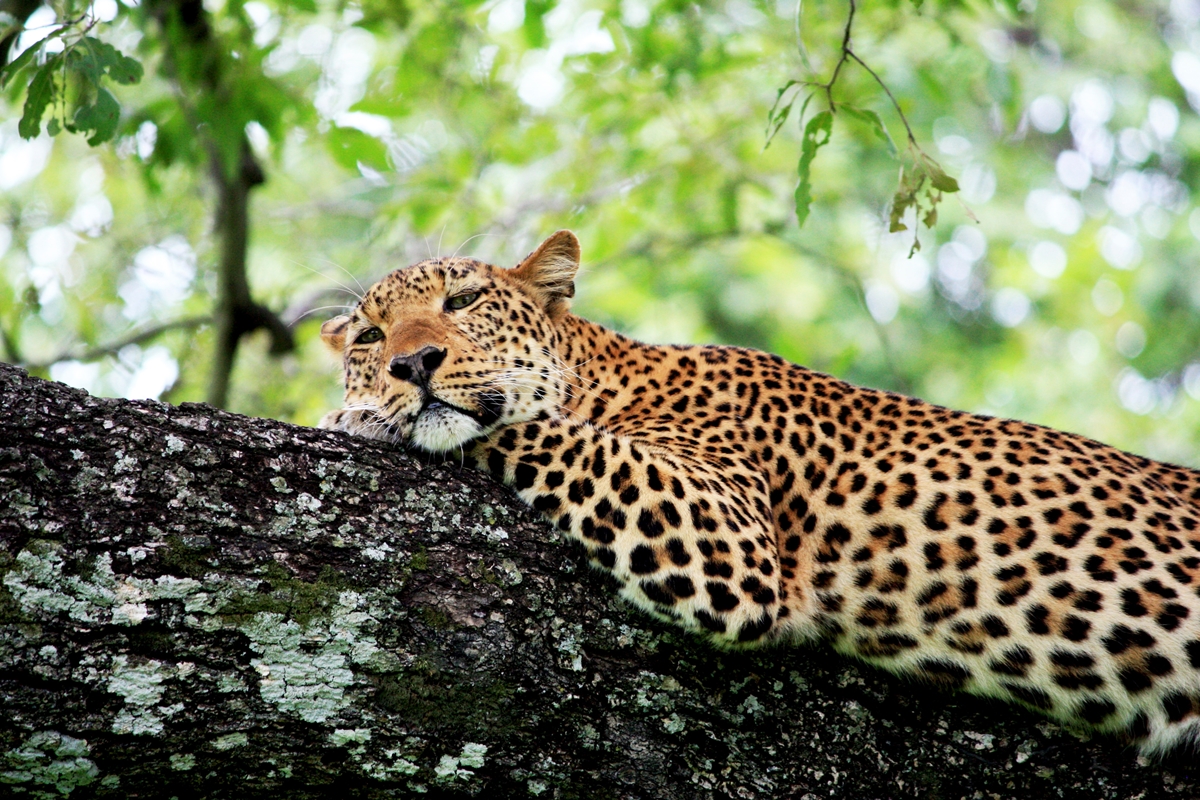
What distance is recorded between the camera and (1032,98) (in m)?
16.4

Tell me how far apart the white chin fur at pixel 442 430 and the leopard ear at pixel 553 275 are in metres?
1.58

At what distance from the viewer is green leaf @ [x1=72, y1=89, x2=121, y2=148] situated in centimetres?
493

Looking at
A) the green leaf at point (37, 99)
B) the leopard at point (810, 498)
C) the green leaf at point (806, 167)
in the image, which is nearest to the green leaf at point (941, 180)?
the green leaf at point (806, 167)

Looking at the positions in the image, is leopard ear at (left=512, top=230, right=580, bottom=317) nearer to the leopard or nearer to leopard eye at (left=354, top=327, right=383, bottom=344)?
the leopard

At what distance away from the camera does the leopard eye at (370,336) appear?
6.40 metres

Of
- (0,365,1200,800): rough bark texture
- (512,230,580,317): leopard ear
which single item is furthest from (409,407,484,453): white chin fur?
(512,230,580,317): leopard ear

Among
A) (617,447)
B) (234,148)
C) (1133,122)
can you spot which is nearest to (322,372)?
(234,148)

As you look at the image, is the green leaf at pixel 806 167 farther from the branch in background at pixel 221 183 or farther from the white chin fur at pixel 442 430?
the branch in background at pixel 221 183

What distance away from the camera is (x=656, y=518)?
Answer: 5.00m

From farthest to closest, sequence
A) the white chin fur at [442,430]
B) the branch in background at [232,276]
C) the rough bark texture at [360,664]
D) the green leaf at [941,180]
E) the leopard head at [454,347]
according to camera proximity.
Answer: the branch in background at [232,276]
the leopard head at [454,347]
the white chin fur at [442,430]
the green leaf at [941,180]
the rough bark texture at [360,664]

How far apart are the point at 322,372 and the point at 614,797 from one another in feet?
23.4

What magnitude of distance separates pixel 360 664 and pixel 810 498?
2696 millimetres

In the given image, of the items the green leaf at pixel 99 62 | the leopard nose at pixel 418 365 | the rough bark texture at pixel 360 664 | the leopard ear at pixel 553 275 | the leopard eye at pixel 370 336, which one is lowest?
the rough bark texture at pixel 360 664

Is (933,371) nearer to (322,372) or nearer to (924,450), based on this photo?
(322,372)
